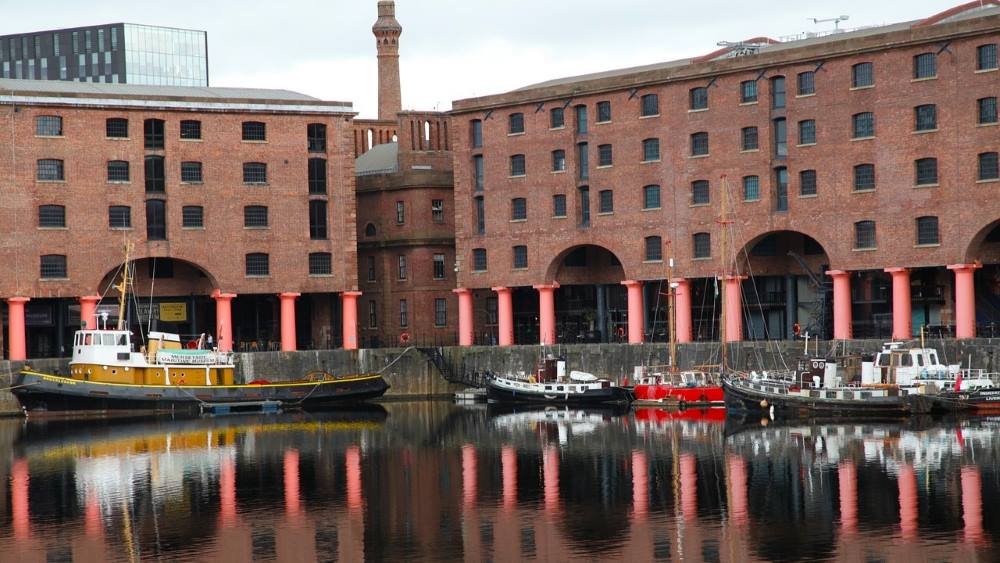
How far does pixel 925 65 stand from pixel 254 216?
33.7 meters

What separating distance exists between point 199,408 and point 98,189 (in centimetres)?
1216

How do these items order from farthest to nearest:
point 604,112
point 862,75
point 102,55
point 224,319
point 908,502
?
point 102,55
point 224,319
point 604,112
point 862,75
point 908,502

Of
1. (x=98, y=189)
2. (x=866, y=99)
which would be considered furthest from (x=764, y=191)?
(x=98, y=189)

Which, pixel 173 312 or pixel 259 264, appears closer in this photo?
pixel 259 264

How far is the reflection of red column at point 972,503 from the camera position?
39938mm

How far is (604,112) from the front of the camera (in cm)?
8538

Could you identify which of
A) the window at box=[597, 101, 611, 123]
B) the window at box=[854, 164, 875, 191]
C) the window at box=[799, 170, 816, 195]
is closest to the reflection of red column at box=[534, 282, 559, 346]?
the window at box=[597, 101, 611, 123]

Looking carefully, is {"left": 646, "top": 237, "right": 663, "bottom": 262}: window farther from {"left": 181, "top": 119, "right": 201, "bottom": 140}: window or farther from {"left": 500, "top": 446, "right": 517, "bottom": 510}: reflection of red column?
{"left": 500, "top": 446, "right": 517, "bottom": 510}: reflection of red column

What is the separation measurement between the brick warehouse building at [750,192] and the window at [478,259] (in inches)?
5.2

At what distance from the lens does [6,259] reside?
3226 inches

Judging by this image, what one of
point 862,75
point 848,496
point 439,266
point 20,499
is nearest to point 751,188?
point 862,75

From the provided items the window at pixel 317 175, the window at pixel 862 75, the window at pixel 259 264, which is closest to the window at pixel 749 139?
the window at pixel 862 75

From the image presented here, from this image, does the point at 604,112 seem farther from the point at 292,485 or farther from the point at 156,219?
the point at 292,485

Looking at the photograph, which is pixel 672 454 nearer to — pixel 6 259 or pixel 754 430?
pixel 754 430
